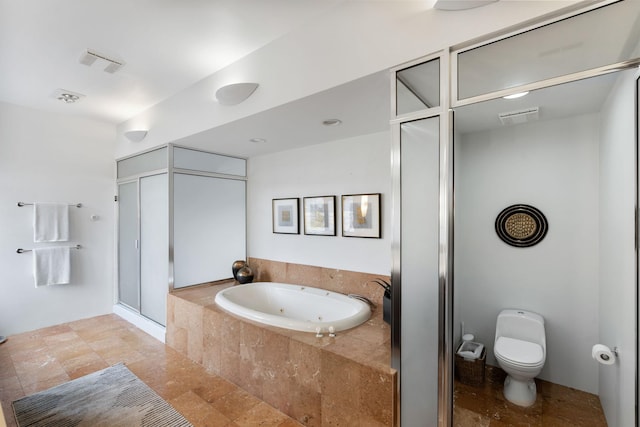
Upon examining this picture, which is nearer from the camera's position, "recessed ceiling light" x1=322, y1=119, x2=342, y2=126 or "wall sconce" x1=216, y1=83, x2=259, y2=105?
"wall sconce" x1=216, y1=83, x2=259, y2=105

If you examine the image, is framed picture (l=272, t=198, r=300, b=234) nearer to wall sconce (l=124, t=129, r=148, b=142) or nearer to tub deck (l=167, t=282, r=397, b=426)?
tub deck (l=167, t=282, r=397, b=426)

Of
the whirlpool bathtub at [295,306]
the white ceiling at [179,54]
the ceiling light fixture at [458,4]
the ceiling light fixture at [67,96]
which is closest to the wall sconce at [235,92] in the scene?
the white ceiling at [179,54]

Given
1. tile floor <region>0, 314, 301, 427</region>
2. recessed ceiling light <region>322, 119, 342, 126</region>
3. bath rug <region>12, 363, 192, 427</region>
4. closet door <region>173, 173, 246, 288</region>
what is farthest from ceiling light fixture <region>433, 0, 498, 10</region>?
closet door <region>173, 173, 246, 288</region>

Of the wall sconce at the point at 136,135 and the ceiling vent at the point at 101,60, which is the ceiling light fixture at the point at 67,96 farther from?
the ceiling vent at the point at 101,60

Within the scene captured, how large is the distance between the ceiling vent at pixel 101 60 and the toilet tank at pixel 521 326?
12.6 feet

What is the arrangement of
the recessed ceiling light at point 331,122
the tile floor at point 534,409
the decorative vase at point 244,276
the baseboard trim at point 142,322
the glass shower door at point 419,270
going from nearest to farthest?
→ the glass shower door at point 419,270 < the tile floor at point 534,409 < the recessed ceiling light at point 331,122 < the baseboard trim at point 142,322 < the decorative vase at point 244,276

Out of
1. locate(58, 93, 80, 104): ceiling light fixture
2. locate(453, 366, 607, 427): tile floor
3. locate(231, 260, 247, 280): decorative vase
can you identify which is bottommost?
locate(453, 366, 607, 427): tile floor

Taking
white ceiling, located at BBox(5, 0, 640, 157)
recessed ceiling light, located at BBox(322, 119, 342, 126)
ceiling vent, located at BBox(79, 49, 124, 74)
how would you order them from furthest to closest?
recessed ceiling light, located at BBox(322, 119, 342, 126) < ceiling vent, located at BBox(79, 49, 124, 74) < white ceiling, located at BBox(5, 0, 640, 157)

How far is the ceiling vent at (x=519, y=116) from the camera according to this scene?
1.98m

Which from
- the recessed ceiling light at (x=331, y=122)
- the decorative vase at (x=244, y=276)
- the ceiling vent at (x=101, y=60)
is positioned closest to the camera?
the ceiling vent at (x=101, y=60)

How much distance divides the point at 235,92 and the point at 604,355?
298cm

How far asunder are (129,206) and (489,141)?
4408 millimetres

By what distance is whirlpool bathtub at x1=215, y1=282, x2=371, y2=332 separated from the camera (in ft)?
7.75

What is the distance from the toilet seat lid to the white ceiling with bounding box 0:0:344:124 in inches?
105
